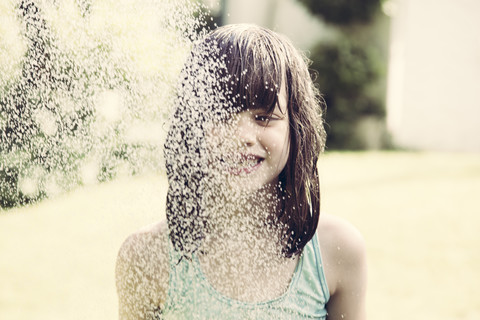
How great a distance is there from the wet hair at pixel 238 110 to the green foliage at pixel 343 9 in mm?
11384

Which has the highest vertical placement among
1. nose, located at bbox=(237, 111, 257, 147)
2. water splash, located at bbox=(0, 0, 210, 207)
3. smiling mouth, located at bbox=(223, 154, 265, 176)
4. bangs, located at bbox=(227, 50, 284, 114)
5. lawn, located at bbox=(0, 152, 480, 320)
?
bangs, located at bbox=(227, 50, 284, 114)

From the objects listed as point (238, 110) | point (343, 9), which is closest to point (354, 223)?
point (238, 110)

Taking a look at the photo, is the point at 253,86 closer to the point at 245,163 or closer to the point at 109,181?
the point at 245,163

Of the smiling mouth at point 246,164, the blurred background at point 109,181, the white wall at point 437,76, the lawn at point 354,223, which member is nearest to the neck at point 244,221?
the smiling mouth at point 246,164

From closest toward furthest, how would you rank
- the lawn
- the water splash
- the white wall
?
the water splash → the lawn → the white wall

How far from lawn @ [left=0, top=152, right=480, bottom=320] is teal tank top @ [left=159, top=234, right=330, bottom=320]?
69.1 inches

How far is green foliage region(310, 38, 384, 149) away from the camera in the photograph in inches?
481

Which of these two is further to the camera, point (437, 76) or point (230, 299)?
point (437, 76)

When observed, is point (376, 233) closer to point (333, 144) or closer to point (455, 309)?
point (455, 309)

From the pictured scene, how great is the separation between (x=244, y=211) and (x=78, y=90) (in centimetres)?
333

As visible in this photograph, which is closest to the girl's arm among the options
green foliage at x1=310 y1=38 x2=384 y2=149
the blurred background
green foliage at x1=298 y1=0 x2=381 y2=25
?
the blurred background

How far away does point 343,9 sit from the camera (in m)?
12.5

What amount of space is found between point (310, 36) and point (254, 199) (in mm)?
11521

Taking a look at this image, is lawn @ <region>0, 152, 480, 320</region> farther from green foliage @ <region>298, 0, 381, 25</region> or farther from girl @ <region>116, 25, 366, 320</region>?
green foliage @ <region>298, 0, 381, 25</region>
